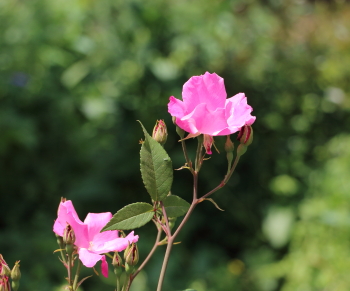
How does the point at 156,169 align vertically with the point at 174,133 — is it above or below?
above

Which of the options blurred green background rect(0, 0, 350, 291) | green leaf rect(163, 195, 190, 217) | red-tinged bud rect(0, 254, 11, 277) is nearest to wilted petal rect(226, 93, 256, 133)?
green leaf rect(163, 195, 190, 217)

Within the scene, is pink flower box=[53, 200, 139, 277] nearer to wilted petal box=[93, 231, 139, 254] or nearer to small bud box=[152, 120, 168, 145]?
wilted petal box=[93, 231, 139, 254]

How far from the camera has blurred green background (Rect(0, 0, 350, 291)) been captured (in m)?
2.42

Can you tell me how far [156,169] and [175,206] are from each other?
52 millimetres

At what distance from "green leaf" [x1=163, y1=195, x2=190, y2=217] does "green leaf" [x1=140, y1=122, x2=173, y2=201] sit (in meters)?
0.02

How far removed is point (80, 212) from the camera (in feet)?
8.37

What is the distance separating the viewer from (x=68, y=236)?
0.58 meters

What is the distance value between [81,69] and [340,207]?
1506mm

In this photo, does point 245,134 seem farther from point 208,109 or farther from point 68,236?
point 68,236

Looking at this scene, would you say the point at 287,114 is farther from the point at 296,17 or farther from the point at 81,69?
the point at 81,69

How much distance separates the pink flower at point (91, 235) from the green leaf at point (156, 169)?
0.19 feet

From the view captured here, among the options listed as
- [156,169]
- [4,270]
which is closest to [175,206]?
[156,169]

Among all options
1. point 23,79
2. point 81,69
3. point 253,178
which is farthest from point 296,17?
point 23,79

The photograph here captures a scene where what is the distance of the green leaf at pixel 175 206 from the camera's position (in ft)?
1.98
